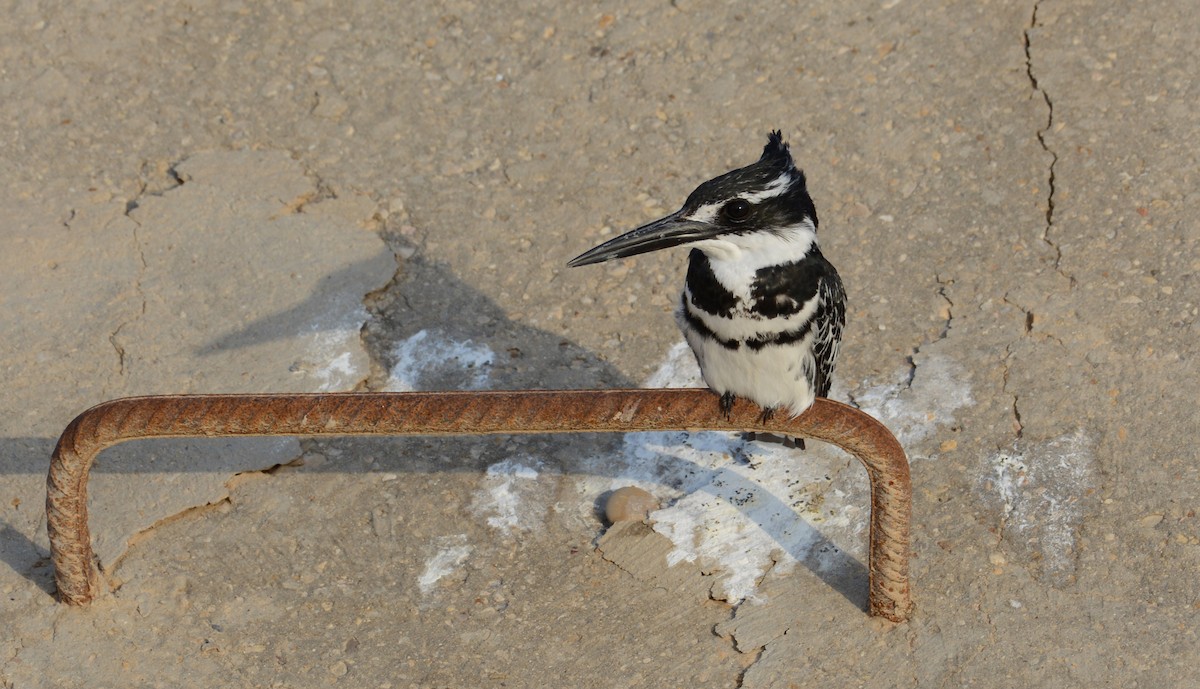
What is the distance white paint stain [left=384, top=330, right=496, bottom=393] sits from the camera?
13.8ft

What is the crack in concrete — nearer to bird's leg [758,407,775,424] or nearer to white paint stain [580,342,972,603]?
white paint stain [580,342,972,603]

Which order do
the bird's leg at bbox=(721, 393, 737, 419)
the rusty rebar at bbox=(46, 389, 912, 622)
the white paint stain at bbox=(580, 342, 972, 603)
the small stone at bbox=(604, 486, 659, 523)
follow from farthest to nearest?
the small stone at bbox=(604, 486, 659, 523) → the white paint stain at bbox=(580, 342, 972, 603) → the bird's leg at bbox=(721, 393, 737, 419) → the rusty rebar at bbox=(46, 389, 912, 622)

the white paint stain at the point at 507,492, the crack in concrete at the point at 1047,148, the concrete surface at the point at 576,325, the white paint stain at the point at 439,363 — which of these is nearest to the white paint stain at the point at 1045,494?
the concrete surface at the point at 576,325

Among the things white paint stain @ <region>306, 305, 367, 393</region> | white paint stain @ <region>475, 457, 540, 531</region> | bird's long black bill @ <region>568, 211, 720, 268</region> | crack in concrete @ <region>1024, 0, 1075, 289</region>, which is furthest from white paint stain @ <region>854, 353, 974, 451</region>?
white paint stain @ <region>306, 305, 367, 393</region>

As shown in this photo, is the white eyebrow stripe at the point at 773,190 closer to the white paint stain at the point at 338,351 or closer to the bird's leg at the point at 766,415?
the bird's leg at the point at 766,415

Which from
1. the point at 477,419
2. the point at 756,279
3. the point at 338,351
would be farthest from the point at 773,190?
the point at 338,351

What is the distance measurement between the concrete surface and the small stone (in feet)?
0.14

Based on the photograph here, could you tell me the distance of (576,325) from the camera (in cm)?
434

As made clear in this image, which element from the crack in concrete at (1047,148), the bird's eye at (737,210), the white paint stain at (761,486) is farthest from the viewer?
the crack in concrete at (1047,148)

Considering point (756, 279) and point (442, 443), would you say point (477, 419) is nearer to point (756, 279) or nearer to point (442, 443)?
point (756, 279)

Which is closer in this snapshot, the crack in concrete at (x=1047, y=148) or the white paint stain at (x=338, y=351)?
the white paint stain at (x=338, y=351)

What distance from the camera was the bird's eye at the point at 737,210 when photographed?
9.64ft

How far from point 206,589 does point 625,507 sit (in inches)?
49.3

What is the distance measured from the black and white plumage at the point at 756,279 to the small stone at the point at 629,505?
583 mm
